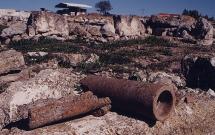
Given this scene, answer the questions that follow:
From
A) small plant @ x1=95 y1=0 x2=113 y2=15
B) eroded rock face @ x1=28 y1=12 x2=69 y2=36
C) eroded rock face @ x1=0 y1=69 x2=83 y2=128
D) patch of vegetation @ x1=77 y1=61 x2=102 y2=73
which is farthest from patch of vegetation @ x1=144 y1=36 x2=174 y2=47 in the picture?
small plant @ x1=95 y1=0 x2=113 y2=15

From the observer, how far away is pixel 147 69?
13.2 meters

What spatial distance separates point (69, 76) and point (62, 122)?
2.94 meters

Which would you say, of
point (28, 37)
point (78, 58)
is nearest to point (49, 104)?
point (78, 58)

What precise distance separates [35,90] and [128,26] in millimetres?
14041

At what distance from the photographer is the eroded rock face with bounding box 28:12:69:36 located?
63.6ft

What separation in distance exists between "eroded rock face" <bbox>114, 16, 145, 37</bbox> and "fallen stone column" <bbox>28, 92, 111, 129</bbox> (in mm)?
13917

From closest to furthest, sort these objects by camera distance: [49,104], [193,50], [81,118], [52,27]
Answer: [49,104]
[81,118]
[193,50]
[52,27]

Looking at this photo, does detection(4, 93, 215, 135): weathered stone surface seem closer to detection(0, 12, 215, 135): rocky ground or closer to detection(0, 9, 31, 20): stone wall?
detection(0, 12, 215, 135): rocky ground

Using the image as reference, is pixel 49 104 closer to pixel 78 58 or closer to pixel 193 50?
pixel 78 58

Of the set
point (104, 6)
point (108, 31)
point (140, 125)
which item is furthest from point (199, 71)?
point (104, 6)

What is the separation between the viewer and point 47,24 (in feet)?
64.9

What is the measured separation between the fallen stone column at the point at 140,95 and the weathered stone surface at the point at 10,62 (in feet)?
10.7

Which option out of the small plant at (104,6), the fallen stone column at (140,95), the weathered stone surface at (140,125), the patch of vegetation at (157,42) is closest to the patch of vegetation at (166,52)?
the patch of vegetation at (157,42)

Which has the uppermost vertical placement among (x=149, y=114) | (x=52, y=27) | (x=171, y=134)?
(x=52, y=27)
